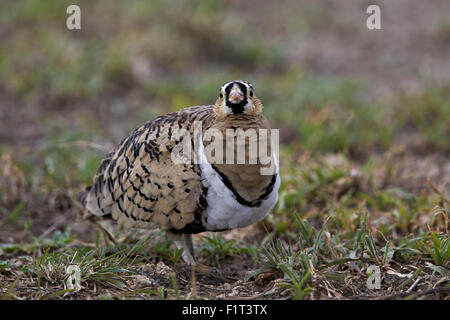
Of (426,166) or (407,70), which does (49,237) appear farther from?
(407,70)

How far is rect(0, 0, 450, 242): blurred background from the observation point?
5441mm

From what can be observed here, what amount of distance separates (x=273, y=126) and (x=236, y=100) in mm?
3226

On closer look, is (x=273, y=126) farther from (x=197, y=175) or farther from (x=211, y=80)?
(x=197, y=175)

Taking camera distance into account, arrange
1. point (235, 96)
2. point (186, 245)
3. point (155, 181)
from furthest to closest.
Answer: point (186, 245) → point (155, 181) → point (235, 96)

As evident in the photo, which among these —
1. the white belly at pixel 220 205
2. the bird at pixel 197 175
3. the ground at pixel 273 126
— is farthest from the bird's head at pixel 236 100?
the ground at pixel 273 126

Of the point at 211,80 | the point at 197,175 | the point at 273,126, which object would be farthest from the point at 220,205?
the point at 211,80

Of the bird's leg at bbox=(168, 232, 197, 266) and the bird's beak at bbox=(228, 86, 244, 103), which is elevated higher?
the bird's beak at bbox=(228, 86, 244, 103)

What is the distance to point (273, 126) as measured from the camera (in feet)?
21.7

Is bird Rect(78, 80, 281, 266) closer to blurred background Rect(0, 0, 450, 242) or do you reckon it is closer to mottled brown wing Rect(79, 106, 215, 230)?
mottled brown wing Rect(79, 106, 215, 230)

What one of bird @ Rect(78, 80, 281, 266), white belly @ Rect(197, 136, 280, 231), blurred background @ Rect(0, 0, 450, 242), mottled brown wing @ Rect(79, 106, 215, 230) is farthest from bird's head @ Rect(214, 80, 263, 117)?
blurred background @ Rect(0, 0, 450, 242)

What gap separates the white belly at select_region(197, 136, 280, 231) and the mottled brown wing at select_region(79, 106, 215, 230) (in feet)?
0.16

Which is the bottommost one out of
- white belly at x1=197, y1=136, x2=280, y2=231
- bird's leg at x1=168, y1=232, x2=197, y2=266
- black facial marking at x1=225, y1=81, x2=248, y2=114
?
bird's leg at x1=168, y1=232, x2=197, y2=266

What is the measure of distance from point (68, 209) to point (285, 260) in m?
2.24

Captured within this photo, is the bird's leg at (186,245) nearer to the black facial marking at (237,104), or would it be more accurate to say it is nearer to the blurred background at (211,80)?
the black facial marking at (237,104)
